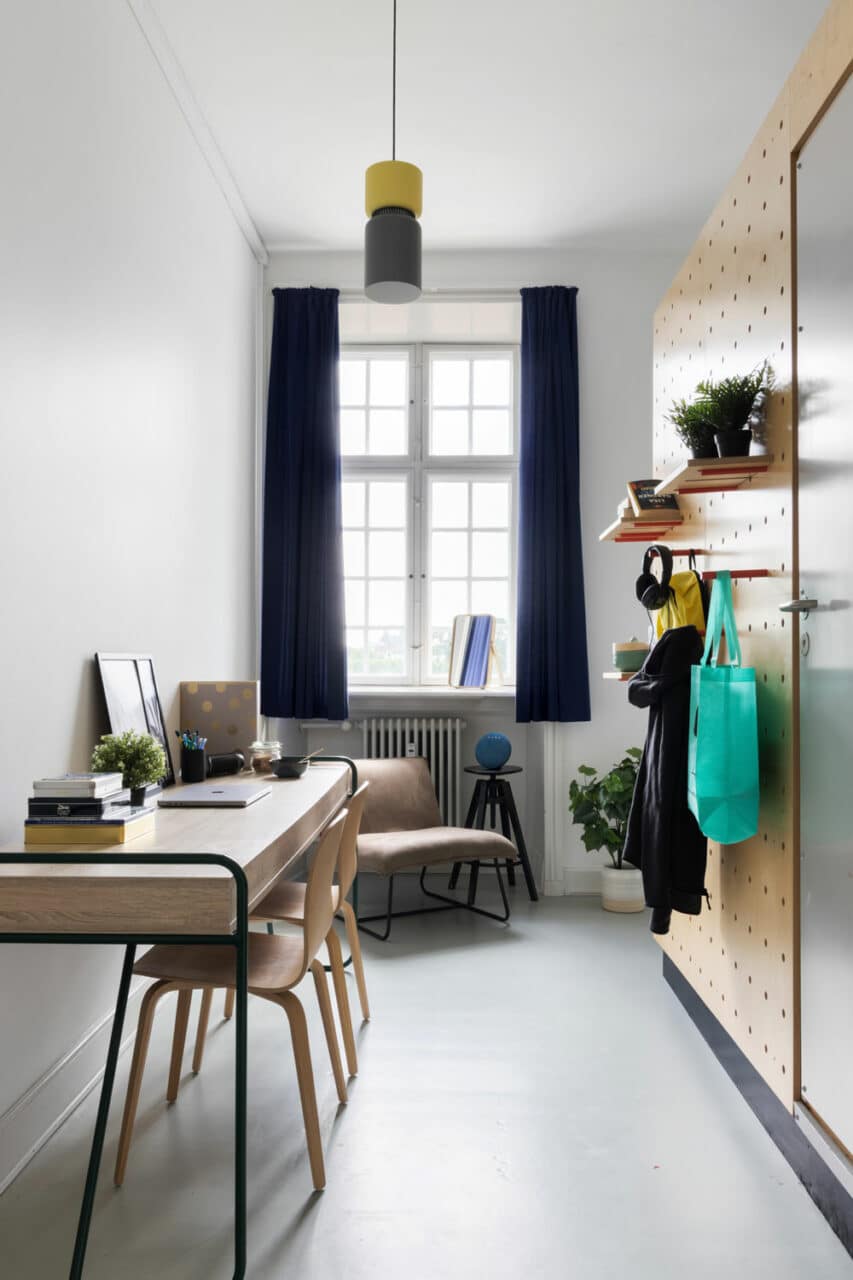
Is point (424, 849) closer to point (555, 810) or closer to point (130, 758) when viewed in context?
point (555, 810)

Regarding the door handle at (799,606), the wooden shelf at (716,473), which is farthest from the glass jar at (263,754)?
the door handle at (799,606)

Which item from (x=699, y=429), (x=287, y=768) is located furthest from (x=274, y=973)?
(x=699, y=429)

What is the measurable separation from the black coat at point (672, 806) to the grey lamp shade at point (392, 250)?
1.19 metres

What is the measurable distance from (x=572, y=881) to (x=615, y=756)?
25.1 inches

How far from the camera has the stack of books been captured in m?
1.88

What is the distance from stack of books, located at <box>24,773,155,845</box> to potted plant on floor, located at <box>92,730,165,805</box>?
1.02 ft

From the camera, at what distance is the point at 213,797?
8.01ft

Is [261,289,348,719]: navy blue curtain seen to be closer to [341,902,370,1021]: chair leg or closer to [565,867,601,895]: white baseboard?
[565,867,601,895]: white baseboard

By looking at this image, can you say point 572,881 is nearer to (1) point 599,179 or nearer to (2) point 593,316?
(2) point 593,316

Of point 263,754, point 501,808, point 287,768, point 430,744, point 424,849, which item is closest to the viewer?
point 287,768

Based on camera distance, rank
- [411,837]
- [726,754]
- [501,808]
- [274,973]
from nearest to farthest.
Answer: [274,973] → [726,754] → [411,837] → [501,808]

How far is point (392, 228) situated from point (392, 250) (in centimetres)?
6

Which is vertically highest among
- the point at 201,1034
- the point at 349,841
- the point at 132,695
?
the point at 132,695

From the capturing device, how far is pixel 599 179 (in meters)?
3.94
